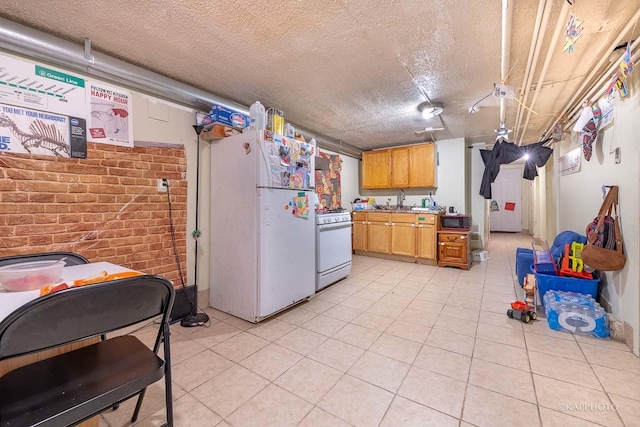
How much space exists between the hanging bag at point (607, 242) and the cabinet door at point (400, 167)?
313cm

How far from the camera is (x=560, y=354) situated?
1.92 meters

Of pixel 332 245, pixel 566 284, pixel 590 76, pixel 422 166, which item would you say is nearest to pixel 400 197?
pixel 422 166

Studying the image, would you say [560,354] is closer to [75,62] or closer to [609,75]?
[609,75]

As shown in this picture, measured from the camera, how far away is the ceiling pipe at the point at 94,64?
1.67m

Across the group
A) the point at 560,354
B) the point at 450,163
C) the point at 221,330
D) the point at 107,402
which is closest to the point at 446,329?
the point at 560,354

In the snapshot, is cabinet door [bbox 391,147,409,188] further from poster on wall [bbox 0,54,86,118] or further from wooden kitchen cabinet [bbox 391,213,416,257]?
poster on wall [bbox 0,54,86,118]

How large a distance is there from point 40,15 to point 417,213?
191 inches

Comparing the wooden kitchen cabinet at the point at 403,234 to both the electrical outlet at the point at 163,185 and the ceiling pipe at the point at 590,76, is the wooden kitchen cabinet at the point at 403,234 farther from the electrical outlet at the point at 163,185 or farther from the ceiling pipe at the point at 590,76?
the electrical outlet at the point at 163,185

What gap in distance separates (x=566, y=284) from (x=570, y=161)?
6.75ft

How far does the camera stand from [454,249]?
4.34 metres

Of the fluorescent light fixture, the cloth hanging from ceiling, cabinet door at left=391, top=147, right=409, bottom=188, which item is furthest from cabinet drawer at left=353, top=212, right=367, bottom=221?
the fluorescent light fixture

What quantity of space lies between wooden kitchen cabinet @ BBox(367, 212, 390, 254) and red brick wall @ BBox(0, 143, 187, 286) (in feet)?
11.6

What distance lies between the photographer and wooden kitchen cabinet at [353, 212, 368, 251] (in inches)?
209

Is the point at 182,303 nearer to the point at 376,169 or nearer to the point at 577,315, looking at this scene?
the point at 577,315
